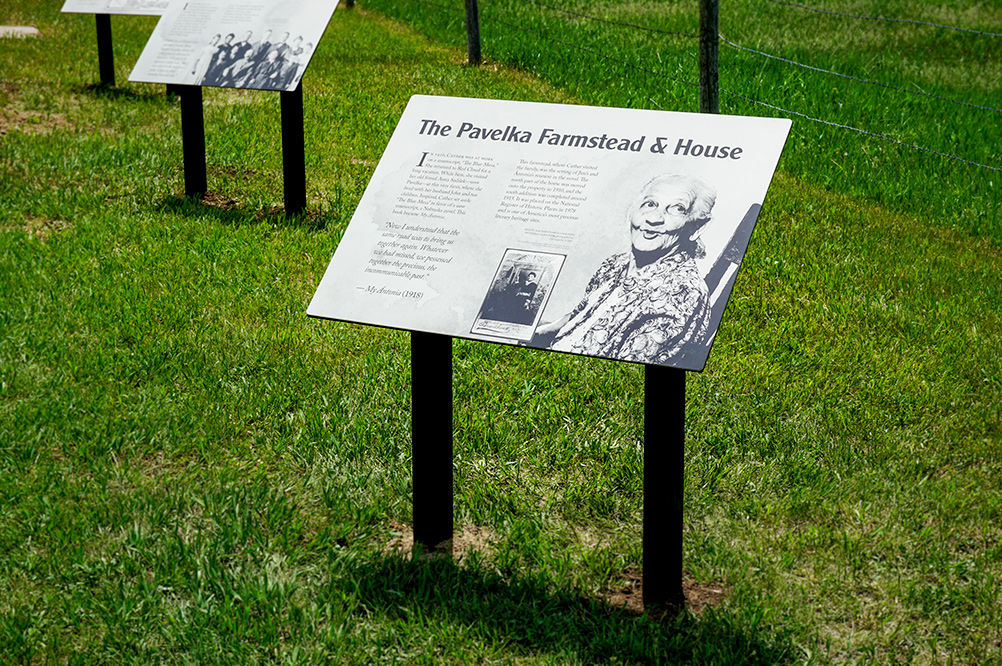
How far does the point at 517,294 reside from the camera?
315cm

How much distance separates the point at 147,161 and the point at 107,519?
4.85m

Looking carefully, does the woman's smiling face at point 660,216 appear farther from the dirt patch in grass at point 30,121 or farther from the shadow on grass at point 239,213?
the dirt patch in grass at point 30,121

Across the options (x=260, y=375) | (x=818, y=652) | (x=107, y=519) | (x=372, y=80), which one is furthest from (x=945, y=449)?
(x=372, y=80)

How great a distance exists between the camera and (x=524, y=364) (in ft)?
16.5

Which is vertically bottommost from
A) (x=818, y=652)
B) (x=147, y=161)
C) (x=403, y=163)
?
(x=818, y=652)

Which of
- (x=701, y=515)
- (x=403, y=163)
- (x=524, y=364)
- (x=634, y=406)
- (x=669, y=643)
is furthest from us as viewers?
(x=524, y=364)

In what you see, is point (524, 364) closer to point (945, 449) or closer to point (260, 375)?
point (260, 375)

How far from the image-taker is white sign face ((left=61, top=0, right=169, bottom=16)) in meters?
10.1

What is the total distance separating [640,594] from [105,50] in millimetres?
9082

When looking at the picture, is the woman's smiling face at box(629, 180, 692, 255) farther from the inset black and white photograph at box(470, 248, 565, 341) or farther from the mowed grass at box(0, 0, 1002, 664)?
the mowed grass at box(0, 0, 1002, 664)

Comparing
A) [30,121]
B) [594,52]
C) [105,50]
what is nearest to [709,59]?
[594,52]

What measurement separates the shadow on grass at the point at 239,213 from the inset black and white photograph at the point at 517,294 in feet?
11.9

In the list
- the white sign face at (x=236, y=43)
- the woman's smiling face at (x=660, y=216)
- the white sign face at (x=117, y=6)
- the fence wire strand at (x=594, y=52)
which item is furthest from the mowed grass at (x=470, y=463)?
A: the white sign face at (x=117, y=6)

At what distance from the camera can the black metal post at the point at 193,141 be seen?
7.12 m
